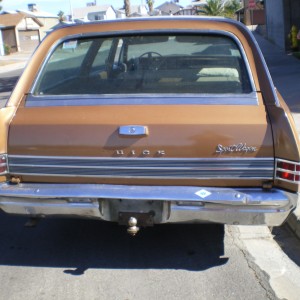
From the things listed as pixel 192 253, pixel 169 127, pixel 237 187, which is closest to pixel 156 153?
pixel 169 127

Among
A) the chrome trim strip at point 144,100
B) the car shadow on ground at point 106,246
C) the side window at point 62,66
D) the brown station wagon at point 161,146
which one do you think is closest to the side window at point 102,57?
the side window at point 62,66

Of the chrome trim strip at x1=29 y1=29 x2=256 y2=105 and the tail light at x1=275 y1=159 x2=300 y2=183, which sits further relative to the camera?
the chrome trim strip at x1=29 y1=29 x2=256 y2=105

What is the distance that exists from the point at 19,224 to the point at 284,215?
2.77 m

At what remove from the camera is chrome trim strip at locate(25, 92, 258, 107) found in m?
3.81

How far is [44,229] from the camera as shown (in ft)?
16.6

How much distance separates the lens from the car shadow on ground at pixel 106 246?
13.9ft

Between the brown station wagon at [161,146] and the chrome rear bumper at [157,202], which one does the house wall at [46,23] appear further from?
the chrome rear bumper at [157,202]

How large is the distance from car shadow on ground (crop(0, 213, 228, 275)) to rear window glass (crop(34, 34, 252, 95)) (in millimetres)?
1367

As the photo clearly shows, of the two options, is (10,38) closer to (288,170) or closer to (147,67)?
(147,67)

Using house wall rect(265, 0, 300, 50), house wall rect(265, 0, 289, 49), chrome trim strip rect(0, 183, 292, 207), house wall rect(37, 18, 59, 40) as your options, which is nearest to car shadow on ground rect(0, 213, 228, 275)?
chrome trim strip rect(0, 183, 292, 207)

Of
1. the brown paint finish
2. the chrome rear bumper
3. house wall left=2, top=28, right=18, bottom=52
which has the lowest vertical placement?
house wall left=2, top=28, right=18, bottom=52

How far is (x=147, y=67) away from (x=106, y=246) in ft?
5.24

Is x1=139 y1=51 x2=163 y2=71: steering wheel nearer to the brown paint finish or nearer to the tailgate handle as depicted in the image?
the brown paint finish

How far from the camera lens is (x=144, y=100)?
3.88m
